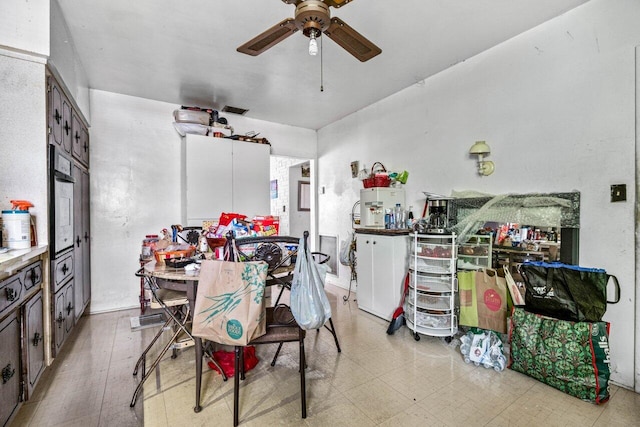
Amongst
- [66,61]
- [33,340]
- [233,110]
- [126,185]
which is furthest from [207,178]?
[33,340]

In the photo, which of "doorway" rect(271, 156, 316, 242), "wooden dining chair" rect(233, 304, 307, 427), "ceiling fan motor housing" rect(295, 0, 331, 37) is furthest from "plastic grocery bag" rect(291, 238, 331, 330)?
"doorway" rect(271, 156, 316, 242)

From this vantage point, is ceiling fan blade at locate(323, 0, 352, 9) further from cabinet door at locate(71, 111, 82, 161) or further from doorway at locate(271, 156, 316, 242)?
doorway at locate(271, 156, 316, 242)

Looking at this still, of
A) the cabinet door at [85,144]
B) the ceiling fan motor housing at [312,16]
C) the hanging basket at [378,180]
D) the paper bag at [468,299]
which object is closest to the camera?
the ceiling fan motor housing at [312,16]

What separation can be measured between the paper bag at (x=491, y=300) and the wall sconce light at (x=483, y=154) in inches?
35.9

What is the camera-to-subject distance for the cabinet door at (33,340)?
164 cm

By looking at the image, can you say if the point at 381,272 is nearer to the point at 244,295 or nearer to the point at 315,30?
the point at 244,295

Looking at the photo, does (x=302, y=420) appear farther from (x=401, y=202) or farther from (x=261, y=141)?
(x=261, y=141)

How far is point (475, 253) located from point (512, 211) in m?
0.48

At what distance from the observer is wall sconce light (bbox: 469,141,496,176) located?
2.68 m

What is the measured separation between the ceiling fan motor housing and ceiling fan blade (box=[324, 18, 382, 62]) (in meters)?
0.06

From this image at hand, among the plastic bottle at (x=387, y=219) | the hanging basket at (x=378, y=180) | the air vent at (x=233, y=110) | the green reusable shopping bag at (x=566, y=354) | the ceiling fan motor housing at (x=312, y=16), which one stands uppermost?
the air vent at (x=233, y=110)

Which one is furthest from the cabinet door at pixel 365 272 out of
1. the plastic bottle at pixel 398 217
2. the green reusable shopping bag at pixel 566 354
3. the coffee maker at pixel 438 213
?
the green reusable shopping bag at pixel 566 354

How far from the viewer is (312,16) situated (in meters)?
1.51

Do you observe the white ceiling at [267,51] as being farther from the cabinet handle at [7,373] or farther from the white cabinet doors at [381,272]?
the cabinet handle at [7,373]
